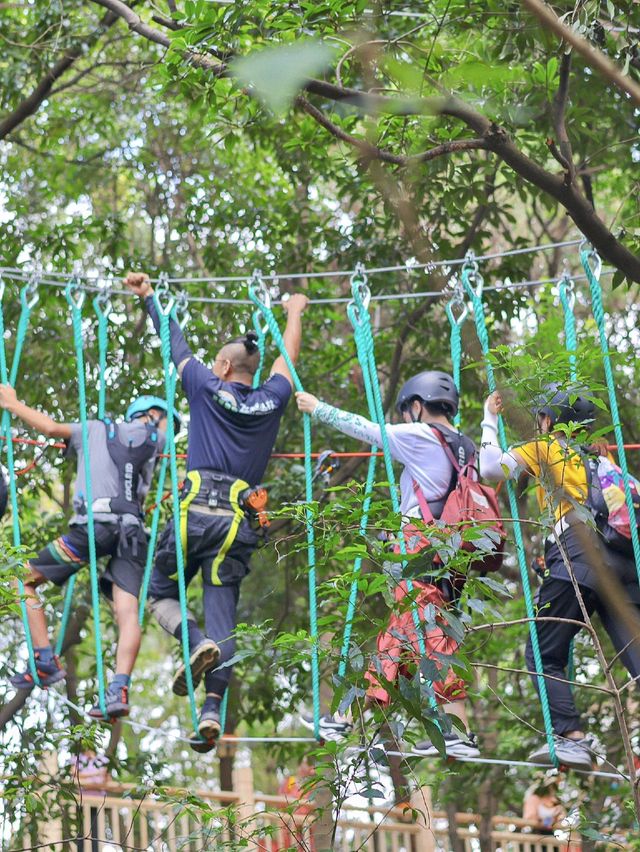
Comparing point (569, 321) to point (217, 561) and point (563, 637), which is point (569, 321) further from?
point (217, 561)

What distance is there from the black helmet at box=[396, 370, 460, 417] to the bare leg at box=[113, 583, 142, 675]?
52.8 inches

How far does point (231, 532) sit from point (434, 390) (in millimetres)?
912

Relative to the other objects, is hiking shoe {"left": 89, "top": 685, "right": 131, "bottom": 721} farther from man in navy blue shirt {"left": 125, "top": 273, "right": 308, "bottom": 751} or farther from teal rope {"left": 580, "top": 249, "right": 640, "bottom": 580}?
teal rope {"left": 580, "top": 249, "right": 640, "bottom": 580}

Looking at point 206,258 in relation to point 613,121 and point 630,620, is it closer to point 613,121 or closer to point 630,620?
point 613,121

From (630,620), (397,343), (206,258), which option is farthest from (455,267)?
(630,620)

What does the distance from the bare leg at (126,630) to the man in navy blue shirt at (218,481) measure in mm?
91

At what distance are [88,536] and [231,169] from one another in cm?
415

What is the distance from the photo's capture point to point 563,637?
4.59 meters

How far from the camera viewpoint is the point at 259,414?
16.8ft

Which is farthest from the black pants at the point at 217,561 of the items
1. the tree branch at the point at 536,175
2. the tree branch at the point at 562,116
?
the tree branch at the point at 562,116

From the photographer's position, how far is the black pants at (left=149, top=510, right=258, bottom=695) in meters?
5.00

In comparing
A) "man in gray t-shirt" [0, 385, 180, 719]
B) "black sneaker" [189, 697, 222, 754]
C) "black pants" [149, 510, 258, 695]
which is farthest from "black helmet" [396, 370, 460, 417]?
"black sneaker" [189, 697, 222, 754]

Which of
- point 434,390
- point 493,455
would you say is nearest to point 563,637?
point 493,455

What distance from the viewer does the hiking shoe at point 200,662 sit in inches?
187
